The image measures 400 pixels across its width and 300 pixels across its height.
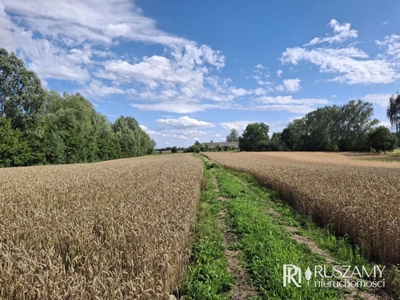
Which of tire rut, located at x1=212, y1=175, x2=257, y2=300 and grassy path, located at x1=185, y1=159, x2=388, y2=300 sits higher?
grassy path, located at x1=185, y1=159, x2=388, y2=300

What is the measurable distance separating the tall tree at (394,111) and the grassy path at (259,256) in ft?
186

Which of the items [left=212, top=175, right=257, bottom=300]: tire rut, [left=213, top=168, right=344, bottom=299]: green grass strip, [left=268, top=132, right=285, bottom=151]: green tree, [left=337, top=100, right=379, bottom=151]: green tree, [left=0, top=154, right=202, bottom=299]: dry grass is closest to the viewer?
[left=0, top=154, right=202, bottom=299]: dry grass

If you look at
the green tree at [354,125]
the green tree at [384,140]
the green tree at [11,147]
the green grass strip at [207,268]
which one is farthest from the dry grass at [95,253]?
the green tree at [354,125]

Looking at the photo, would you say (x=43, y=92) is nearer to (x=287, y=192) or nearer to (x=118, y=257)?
(x=287, y=192)

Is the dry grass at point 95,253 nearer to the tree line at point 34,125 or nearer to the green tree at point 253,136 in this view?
the tree line at point 34,125

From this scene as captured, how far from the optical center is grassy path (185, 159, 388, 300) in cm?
460

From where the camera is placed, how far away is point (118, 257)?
420 cm

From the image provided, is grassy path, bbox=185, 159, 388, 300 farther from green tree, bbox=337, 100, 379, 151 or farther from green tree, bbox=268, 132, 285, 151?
green tree, bbox=268, 132, 285, 151

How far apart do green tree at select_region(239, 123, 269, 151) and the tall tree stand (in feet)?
214

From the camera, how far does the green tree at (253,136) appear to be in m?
122

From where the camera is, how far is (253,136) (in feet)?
407

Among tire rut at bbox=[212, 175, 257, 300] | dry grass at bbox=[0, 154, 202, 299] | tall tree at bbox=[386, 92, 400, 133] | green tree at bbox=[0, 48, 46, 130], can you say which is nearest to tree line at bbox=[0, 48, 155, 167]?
green tree at bbox=[0, 48, 46, 130]

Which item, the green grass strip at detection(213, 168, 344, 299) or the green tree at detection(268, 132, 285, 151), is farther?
the green tree at detection(268, 132, 285, 151)

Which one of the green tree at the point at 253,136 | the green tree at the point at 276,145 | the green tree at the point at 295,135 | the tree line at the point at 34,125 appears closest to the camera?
the tree line at the point at 34,125
